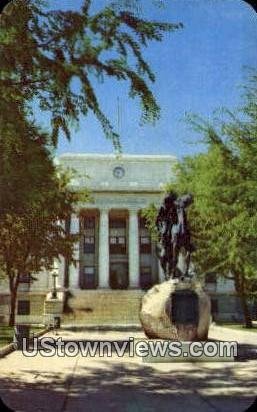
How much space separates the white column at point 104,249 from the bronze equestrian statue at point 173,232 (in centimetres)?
3534

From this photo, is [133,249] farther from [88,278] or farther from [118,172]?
[118,172]

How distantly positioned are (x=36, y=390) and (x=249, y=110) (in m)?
14.2

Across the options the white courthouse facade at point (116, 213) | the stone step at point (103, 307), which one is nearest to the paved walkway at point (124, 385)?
the stone step at point (103, 307)

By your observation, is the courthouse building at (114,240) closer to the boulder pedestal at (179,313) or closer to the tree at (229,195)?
the tree at (229,195)

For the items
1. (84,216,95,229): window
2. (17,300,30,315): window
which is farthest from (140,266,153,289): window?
(17,300,30,315): window

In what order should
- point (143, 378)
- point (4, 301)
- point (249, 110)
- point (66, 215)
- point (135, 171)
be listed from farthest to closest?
point (135, 171) → point (4, 301) → point (66, 215) → point (249, 110) → point (143, 378)

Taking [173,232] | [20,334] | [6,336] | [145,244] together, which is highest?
[145,244]

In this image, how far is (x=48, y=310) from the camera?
3172cm

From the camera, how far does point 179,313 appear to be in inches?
543

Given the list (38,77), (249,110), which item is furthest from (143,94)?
(249,110)

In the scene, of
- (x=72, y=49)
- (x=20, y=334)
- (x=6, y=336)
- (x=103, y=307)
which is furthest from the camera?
(x=103, y=307)

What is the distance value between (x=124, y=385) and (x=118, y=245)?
45231mm

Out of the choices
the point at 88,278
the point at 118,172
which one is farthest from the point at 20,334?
the point at 88,278

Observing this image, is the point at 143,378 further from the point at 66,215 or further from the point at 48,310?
the point at 48,310
